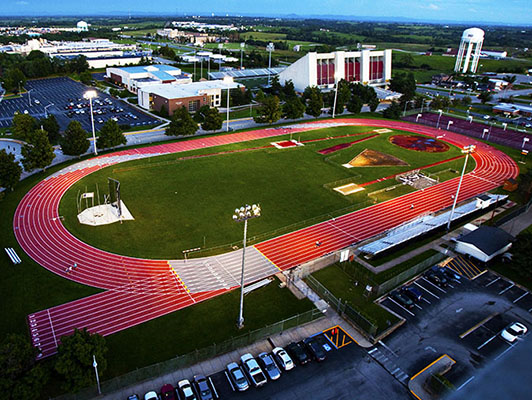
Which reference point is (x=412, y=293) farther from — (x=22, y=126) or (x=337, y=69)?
(x=337, y=69)

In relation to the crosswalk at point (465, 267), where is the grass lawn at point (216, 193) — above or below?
above

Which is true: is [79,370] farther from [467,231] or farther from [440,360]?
[467,231]

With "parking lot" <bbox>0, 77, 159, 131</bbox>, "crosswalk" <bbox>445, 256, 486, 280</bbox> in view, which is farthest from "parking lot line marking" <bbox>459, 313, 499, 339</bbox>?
"parking lot" <bbox>0, 77, 159, 131</bbox>

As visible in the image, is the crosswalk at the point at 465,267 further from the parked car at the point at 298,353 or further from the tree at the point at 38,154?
the tree at the point at 38,154

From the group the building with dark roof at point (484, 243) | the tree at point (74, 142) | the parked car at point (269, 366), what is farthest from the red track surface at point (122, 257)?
the parked car at point (269, 366)

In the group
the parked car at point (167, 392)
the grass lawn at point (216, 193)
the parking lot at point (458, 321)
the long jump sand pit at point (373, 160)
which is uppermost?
the long jump sand pit at point (373, 160)

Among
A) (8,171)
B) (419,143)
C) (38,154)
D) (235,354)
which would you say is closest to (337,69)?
(419,143)

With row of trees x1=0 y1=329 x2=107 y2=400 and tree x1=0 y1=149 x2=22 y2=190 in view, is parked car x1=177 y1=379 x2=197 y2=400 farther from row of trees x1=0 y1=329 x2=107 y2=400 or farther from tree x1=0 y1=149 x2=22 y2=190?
tree x1=0 y1=149 x2=22 y2=190
